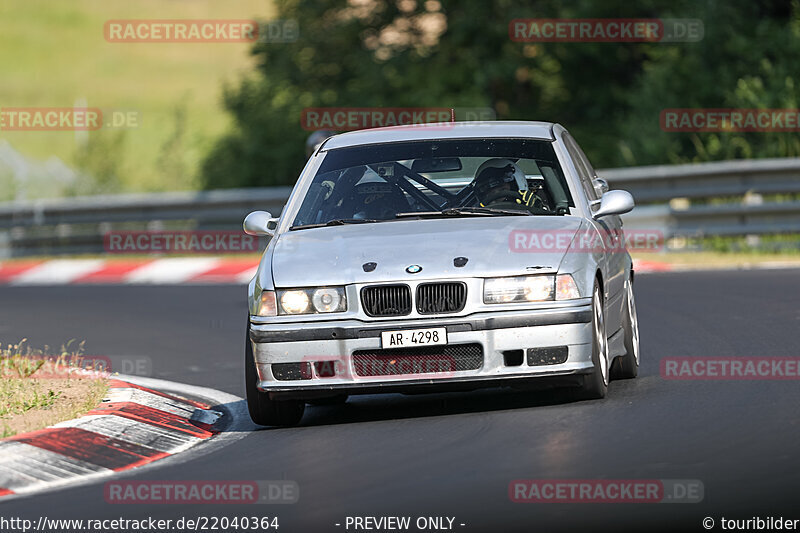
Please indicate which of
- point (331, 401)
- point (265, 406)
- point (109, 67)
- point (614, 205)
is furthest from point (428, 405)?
point (109, 67)

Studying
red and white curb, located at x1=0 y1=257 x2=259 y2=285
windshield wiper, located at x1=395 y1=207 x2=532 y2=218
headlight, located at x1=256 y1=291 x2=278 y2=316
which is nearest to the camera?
headlight, located at x1=256 y1=291 x2=278 y2=316

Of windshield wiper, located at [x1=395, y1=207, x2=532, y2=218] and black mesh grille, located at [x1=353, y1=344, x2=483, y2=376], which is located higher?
windshield wiper, located at [x1=395, y1=207, x2=532, y2=218]

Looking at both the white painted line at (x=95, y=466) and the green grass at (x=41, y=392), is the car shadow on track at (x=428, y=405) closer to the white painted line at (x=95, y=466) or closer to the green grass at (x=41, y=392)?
the white painted line at (x=95, y=466)

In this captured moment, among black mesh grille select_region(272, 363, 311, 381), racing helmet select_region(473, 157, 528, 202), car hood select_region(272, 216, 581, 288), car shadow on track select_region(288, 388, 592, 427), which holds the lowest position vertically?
car shadow on track select_region(288, 388, 592, 427)

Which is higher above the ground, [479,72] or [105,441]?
[479,72]

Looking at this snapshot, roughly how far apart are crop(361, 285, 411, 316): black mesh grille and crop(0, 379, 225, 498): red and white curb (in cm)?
123

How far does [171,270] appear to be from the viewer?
22859 mm

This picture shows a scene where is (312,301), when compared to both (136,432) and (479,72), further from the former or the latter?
(479,72)

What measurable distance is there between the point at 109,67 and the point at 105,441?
3779 inches

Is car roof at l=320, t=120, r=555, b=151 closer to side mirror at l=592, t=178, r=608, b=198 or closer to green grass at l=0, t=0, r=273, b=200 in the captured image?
side mirror at l=592, t=178, r=608, b=198

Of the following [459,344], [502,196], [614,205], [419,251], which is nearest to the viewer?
[459,344]

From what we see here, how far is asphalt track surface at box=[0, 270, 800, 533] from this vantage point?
6281 mm

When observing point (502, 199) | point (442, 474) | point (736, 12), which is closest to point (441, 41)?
point (736, 12)

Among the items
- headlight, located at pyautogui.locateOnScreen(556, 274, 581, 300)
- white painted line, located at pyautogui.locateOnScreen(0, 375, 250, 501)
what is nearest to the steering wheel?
headlight, located at pyautogui.locateOnScreen(556, 274, 581, 300)
